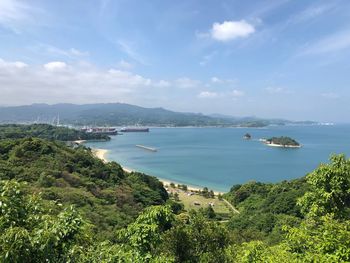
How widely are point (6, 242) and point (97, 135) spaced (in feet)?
367

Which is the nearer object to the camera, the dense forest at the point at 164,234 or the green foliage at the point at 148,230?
the dense forest at the point at 164,234

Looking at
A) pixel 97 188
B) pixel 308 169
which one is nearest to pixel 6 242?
pixel 97 188

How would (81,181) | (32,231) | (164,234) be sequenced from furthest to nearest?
(81,181) → (164,234) → (32,231)

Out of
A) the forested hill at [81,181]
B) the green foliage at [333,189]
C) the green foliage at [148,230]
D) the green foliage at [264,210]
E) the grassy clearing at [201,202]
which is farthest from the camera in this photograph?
the grassy clearing at [201,202]

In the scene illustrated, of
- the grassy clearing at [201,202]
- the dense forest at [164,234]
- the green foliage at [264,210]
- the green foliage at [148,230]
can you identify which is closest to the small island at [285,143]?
the green foliage at [264,210]

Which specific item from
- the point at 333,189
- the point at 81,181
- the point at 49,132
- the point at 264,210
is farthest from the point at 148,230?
the point at 49,132

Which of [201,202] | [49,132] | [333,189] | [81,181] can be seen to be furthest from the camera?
[49,132]

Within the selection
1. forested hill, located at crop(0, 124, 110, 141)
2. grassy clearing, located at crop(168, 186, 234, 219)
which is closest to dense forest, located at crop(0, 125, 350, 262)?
grassy clearing, located at crop(168, 186, 234, 219)

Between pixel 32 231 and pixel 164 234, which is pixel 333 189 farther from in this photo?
pixel 32 231

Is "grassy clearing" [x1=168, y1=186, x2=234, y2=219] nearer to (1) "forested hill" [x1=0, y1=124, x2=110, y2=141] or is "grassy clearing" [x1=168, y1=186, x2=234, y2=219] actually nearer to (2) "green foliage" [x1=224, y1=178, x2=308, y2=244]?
(2) "green foliage" [x1=224, y1=178, x2=308, y2=244]

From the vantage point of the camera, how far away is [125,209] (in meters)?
23.6

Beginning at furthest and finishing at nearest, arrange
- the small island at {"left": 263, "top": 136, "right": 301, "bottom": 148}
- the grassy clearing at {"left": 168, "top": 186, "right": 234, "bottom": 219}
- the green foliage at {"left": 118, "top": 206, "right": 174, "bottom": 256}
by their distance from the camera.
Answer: the small island at {"left": 263, "top": 136, "right": 301, "bottom": 148} → the grassy clearing at {"left": 168, "top": 186, "right": 234, "bottom": 219} → the green foliage at {"left": 118, "top": 206, "right": 174, "bottom": 256}

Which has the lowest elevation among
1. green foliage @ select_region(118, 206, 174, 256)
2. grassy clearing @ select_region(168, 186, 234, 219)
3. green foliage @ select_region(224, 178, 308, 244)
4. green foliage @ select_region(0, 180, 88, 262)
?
grassy clearing @ select_region(168, 186, 234, 219)

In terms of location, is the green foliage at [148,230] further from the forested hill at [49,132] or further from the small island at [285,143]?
the small island at [285,143]
